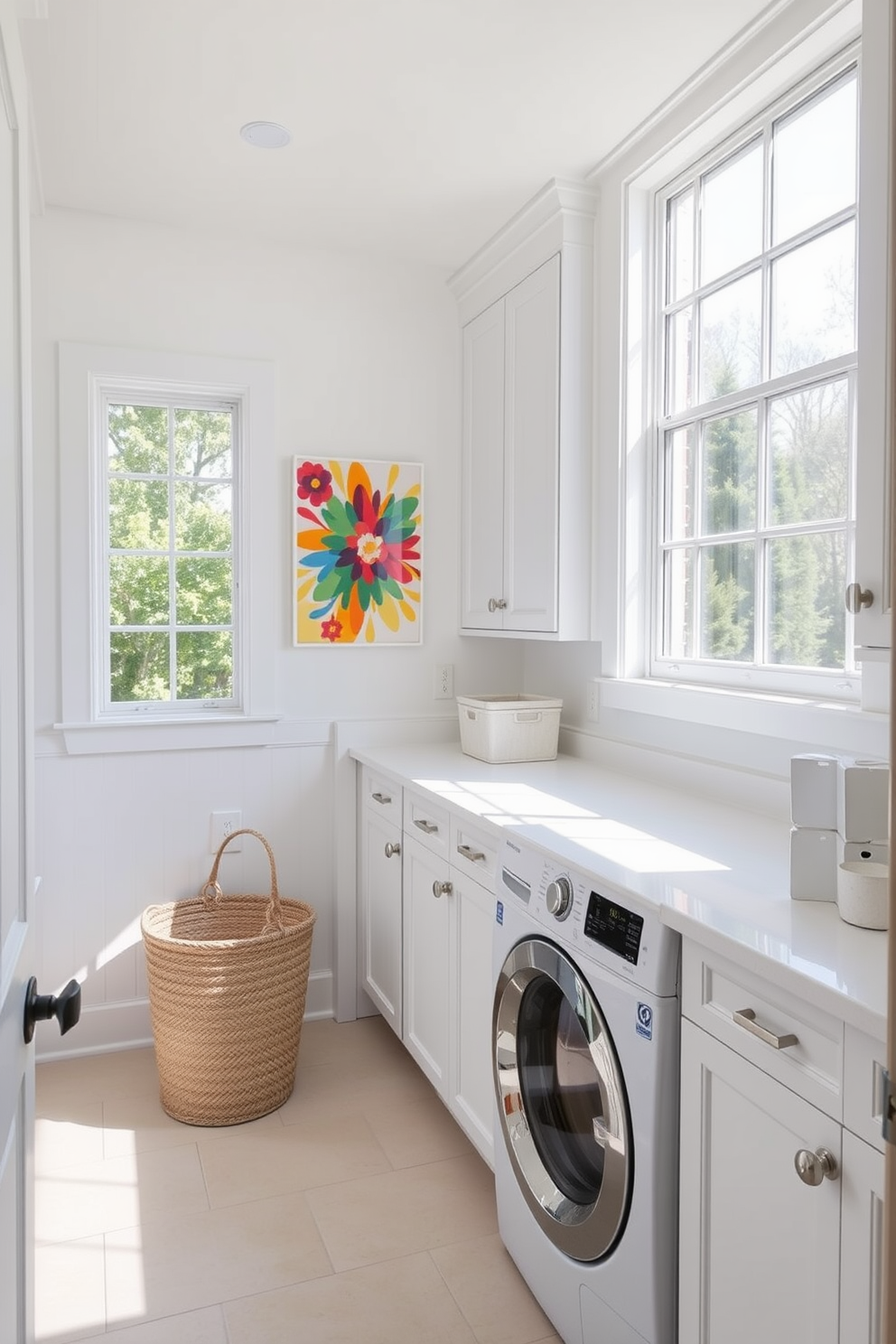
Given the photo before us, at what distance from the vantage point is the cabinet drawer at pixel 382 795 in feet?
8.69

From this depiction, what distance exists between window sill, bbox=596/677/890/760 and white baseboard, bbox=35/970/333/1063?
1.78m

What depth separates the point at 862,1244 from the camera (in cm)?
103

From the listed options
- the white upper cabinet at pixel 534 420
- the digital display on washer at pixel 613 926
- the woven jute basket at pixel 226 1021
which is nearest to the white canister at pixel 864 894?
the digital display on washer at pixel 613 926

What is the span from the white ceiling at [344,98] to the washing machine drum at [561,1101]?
188 cm

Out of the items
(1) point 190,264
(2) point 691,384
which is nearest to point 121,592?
(1) point 190,264

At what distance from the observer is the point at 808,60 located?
187 centimetres

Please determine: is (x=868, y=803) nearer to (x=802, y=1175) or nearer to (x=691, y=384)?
(x=802, y=1175)

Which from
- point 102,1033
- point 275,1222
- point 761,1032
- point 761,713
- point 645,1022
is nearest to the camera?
point 761,1032

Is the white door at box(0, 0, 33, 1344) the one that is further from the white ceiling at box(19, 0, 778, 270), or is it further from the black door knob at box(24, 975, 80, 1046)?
the white ceiling at box(19, 0, 778, 270)

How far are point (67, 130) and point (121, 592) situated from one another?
1.28 meters

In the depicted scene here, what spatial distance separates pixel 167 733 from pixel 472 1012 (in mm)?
1360

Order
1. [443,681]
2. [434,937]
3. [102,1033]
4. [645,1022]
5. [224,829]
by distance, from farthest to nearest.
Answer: [443,681] < [224,829] < [102,1033] < [434,937] < [645,1022]

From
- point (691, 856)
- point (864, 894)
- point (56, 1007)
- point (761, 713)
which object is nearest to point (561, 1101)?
point (691, 856)

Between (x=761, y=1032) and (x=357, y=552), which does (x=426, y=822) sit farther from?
(x=761, y=1032)
